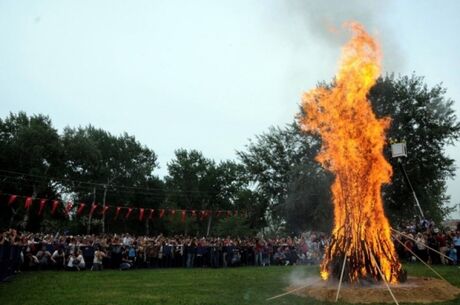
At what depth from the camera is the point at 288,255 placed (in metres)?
28.9

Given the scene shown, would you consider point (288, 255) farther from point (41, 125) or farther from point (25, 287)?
point (41, 125)

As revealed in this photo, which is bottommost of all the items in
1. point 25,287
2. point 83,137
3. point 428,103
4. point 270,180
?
point 25,287

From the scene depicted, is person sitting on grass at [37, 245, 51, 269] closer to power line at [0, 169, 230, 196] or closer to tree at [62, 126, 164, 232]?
power line at [0, 169, 230, 196]

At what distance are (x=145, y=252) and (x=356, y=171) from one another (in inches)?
577

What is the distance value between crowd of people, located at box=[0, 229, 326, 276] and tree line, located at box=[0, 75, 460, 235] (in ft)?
25.2

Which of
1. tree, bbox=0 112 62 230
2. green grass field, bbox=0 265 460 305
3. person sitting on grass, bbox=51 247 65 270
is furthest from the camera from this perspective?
tree, bbox=0 112 62 230

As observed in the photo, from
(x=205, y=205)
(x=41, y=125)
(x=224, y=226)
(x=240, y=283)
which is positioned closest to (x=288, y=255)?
(x=240, y=283)

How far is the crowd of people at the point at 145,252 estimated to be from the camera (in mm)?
22781

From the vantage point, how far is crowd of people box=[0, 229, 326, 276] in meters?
22.8

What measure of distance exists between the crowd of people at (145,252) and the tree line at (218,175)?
25.2 feet

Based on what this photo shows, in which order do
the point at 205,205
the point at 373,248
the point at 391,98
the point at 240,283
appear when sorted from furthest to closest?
the point at 205,205 < the point at 391,98 < the point at 240,283 < the point at 373,248

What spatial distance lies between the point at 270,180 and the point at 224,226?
595 inches

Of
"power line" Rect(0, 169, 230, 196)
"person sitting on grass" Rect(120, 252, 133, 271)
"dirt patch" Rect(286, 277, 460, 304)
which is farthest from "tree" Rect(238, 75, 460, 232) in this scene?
"power line" Rect(0, 169, 230, 196)

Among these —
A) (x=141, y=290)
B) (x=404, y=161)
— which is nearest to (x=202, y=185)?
(x=404, y=161)
